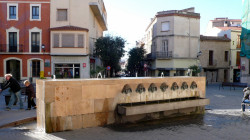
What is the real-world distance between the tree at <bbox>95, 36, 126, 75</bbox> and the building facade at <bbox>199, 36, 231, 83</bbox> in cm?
1402

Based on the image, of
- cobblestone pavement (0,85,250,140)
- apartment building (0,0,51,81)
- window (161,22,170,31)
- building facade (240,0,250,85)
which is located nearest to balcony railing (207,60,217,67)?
building facade (240,0,250,85)

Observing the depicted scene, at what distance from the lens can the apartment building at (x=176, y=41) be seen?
32.8 m

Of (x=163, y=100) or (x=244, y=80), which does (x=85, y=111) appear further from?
(x=244, y=80)

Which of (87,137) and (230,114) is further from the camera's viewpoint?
(230,114)

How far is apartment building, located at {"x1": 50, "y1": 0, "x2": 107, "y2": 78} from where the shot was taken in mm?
24922

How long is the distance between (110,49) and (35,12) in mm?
9863

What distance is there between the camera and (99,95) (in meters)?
6.91

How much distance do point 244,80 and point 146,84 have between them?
26.5 meters

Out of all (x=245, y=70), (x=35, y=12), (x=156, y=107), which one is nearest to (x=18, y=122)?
(x=156, y=107)

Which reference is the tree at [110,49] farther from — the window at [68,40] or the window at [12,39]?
the window at [12,39]

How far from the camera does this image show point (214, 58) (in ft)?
119

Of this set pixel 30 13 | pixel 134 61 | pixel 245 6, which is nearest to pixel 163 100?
pixel 30 13

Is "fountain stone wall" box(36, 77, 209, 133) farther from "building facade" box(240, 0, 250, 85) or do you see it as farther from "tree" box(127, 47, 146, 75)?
"tree" box(127, 47, 146, 75)

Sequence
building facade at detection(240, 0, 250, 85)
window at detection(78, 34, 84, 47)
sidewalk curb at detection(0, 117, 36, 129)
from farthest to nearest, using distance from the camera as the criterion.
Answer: building facade at detection(240, 0, 250, 85) < window at detection(78, 34, 84, 47) < sidewalk curb at detection(0, 117, 36, 129)
